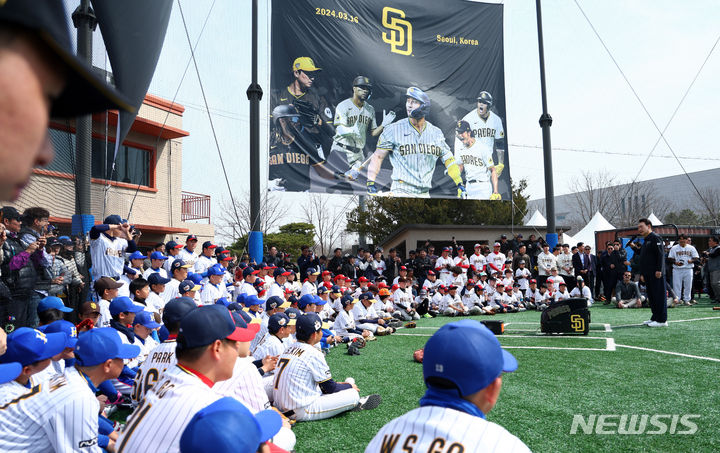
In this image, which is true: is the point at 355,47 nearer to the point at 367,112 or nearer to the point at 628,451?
the point at 367,112

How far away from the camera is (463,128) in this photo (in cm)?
1572

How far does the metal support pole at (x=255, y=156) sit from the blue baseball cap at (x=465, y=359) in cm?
1017

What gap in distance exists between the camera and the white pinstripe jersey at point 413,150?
14.6 metres

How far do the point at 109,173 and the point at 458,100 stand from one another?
1301 cm

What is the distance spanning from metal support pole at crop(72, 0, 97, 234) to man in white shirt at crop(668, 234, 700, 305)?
1409cm

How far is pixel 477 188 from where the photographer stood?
15438 millimetres

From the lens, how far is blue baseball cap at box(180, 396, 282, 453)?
4.13 feet

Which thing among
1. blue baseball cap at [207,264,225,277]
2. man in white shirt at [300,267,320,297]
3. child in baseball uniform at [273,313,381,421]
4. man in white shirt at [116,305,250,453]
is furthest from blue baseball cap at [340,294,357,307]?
man in white shirt at [116,305,250,453]

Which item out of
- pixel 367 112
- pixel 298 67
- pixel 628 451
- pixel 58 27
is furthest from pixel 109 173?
pixel 367 112

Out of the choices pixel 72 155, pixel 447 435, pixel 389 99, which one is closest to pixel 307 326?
pixel 72 155

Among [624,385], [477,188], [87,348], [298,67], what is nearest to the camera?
[87,348]

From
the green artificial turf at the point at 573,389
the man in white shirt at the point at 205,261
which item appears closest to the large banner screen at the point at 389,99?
the man in white shirt at the point at 205,261

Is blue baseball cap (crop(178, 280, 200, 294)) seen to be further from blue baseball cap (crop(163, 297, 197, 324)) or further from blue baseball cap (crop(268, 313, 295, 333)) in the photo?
blue baseball cap (crop(163, 297, 197, 324))

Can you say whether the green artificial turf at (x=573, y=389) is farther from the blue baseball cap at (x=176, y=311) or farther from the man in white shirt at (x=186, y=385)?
the man in white shirt at (x=186, y=385)
